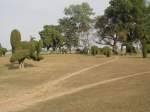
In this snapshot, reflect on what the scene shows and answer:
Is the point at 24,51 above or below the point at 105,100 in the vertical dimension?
above

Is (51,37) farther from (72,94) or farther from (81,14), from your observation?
(72,94)

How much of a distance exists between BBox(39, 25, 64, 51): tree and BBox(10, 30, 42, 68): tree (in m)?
34.0

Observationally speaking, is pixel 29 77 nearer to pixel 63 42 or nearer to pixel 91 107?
pixel 91 107

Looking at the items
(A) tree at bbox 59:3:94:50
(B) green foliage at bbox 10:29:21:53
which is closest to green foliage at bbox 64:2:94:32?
(A) tree at bbox 59:3:94:50

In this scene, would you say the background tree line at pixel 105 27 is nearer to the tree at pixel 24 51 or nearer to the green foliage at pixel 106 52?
the green foliage at pixel 106 52

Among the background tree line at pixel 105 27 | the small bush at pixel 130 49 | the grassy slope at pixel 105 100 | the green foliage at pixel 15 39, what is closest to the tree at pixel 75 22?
the background tree line at pixel 105 27

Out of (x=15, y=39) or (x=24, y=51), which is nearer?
(x=24, y=51)

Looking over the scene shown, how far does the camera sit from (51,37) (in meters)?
70.6

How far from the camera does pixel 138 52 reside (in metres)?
70.8

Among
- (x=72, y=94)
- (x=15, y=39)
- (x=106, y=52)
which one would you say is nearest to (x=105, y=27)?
(x=106, y=52)

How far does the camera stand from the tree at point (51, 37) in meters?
70.2

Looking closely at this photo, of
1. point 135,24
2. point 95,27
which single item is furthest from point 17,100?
point 95,27

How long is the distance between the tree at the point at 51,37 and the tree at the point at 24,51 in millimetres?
34050

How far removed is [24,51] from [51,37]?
37.5 meters
